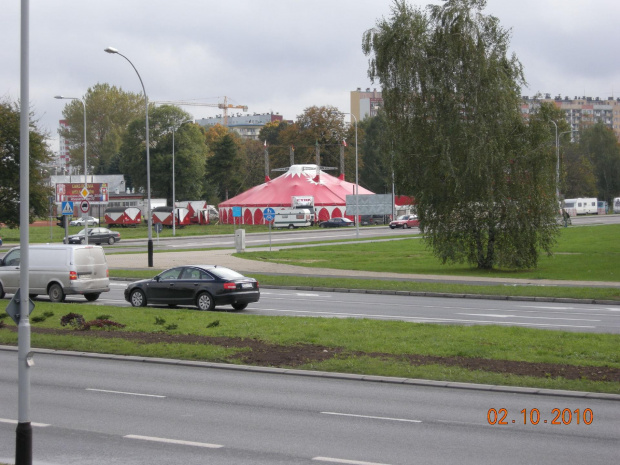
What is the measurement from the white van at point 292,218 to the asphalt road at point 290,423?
248ft

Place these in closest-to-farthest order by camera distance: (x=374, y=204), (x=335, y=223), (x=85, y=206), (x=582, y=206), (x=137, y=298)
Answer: (x=137, y=298) < (x=85, y=206) < (x=374, y=204) < (x=335, y=223) < (x=582, y=206)

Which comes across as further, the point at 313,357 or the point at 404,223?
the point at 404,223

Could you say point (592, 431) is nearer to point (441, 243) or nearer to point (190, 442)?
point (190, 442)

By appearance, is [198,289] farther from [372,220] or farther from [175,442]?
[372,220]

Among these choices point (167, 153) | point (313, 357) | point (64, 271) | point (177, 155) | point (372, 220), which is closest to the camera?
point (313, 357)

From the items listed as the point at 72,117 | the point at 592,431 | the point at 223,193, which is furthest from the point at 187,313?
the point at 72,117

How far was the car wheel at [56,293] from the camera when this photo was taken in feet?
82.1

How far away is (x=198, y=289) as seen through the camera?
76.4 feet

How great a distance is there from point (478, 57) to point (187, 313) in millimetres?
21416

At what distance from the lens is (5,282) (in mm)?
26203

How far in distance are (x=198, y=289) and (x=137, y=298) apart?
88.4 inches

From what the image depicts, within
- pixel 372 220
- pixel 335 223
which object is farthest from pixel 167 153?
pixel 372 220

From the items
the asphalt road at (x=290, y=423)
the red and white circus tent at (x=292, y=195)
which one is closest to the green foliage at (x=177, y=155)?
the red and white circus tent at (x=292, y=195)
